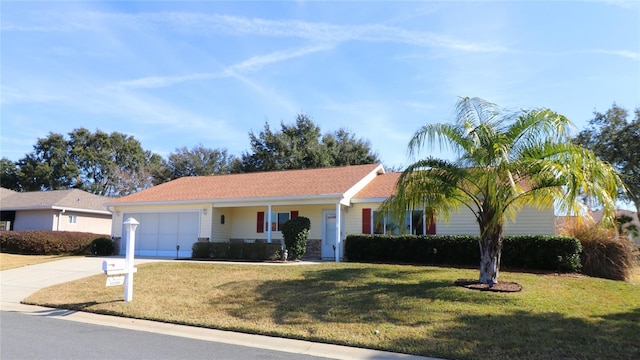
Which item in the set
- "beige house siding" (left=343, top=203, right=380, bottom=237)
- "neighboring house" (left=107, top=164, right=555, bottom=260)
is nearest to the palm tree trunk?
"neighboring house" (left=107, top=164, right=555, bottom=260)

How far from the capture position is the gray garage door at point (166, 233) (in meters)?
22.6

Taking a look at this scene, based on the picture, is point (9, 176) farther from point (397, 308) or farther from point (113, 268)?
point (397, 308)

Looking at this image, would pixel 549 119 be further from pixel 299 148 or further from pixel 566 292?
pixel 299 148

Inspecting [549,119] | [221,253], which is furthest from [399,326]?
[221,253]

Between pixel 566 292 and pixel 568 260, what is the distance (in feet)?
12.3

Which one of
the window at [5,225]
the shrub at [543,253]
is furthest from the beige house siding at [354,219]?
the window at [5,225]

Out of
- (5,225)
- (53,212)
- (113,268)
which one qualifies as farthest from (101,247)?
(5,225)

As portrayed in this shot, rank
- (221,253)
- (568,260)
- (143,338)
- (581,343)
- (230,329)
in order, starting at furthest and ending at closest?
(221,253) < (568,260) < (230,329) < (143,338) < (581,343)

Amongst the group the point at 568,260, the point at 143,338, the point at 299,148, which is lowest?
the point at 143,338

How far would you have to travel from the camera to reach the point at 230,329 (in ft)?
28.0

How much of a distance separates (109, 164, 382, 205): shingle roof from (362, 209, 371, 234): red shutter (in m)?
1.32

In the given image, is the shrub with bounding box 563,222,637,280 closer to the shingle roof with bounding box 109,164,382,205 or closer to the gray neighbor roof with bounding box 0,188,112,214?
the shingle roof with bounding box 109,164,382,205

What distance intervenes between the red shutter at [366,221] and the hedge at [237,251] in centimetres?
392

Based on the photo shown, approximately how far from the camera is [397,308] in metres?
9.34
